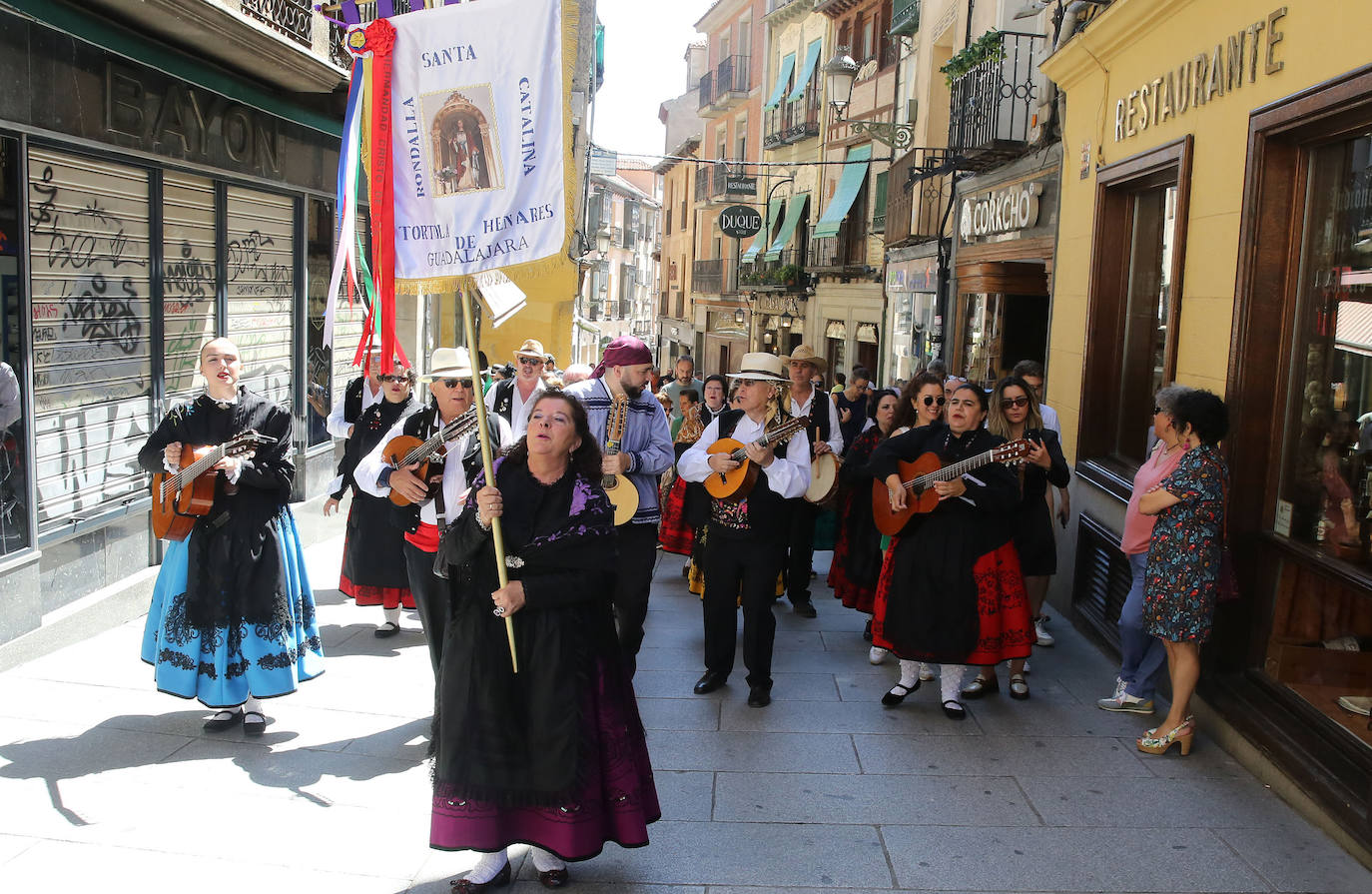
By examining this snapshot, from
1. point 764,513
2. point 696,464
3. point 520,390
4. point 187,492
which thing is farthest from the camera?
point 520,390

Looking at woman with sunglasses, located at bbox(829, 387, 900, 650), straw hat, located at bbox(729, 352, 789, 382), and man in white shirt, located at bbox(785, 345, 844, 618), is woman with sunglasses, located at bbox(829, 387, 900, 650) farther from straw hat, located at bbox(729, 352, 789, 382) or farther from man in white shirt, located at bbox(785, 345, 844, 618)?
straw hat, located at bbox(729, 352, 789, 382)

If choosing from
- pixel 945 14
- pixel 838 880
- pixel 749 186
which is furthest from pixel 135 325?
pixel 749 186

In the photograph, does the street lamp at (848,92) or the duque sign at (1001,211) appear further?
the street lamp at (848,92)

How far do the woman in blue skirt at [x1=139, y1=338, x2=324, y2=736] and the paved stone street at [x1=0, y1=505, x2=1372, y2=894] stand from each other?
11.4 inches

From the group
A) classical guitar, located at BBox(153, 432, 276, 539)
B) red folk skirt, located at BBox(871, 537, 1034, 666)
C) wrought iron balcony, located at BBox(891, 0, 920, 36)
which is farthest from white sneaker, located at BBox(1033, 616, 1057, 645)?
wrought iron balcony, located at BBox(891, 0, 920, 36)

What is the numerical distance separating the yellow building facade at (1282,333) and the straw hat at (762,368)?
95.2 inches

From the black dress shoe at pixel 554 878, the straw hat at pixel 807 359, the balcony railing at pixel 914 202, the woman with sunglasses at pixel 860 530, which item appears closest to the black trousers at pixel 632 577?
the woman with sunglasses at pixel 860 530

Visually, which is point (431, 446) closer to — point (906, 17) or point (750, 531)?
point (750, 531)

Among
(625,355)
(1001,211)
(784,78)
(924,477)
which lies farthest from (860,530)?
(784,78)

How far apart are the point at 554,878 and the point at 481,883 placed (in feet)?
0.86

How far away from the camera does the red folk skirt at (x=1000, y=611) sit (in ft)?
20.5

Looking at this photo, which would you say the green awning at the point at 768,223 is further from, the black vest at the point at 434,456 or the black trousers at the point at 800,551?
the black vest at the point at 434,456

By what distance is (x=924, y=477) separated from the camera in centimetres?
616

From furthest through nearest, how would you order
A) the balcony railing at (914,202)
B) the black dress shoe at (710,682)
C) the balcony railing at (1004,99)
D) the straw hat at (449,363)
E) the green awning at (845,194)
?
the green awning at (845,194)
the balcony railing at (914,202)
the balcony railing at (1004,99)
the straw hat at (449,363)
the black dress shoe at (710,682)
